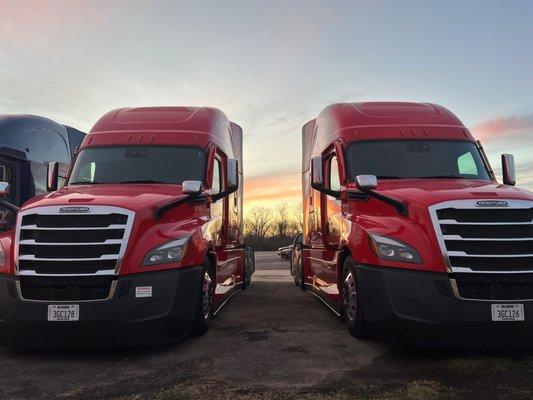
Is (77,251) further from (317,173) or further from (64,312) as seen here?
(317,173)

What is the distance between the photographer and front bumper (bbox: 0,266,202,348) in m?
5.55

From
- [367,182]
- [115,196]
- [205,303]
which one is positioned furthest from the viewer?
[205,303]

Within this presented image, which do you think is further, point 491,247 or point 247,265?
point 247,265

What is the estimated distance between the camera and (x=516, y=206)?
5523 mm

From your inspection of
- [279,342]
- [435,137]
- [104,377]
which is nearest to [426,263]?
[279,342]

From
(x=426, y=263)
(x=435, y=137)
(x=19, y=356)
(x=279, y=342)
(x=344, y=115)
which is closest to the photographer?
(x=426, y=263)

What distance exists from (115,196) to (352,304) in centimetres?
322

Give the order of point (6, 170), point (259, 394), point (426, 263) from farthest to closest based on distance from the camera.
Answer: point (6, 170) < point (426, 263) < point (259, 394)

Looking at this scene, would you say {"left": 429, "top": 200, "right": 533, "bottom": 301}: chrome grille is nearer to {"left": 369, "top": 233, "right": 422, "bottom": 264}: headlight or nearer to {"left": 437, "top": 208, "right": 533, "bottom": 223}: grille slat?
{"left": 437, "top": 208, "right": 533, "bottom": 223}: grille slat

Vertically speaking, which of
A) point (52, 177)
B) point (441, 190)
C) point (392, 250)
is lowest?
point (392, 250)

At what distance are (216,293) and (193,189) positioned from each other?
6.39ft

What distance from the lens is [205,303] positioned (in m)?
6.98

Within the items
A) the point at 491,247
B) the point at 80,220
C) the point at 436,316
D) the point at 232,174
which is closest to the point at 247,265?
the point at 232,174

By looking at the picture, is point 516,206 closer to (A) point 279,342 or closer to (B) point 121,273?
(A) point 279,342
